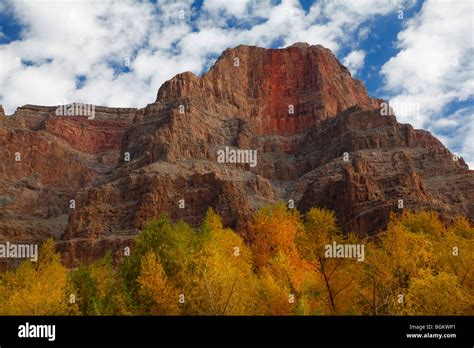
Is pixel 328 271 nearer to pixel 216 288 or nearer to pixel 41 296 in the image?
pixel 216 288

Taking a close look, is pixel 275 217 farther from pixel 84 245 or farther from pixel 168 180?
pixel 168 180

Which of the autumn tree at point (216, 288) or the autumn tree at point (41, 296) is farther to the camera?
the autumn tree at point (41, 296)

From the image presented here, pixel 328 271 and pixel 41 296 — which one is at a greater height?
pixel 328 271

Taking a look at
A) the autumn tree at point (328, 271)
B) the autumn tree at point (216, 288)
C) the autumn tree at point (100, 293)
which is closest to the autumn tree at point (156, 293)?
the autumn tree at point (216, 288)

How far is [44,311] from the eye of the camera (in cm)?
3800

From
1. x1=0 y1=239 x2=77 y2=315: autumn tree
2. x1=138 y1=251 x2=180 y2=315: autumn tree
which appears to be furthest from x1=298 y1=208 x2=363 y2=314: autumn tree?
x1=0 y1=239 x2=77 y2=315: autumn tree

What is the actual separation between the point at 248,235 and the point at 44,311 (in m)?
93.5

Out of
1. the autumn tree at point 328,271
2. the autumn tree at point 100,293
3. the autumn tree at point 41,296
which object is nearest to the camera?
the autumn tree at point 41,296

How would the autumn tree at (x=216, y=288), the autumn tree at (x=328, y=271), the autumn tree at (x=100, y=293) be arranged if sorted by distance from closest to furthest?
the autumn tree at (x=216, y=288), the autumn tree at (x=328, y=271), the autumn tree at (x=100, y=293)

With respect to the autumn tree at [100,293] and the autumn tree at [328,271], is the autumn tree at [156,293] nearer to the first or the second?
the autumn tree at [100,293]

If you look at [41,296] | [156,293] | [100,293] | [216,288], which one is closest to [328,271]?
[216,288]

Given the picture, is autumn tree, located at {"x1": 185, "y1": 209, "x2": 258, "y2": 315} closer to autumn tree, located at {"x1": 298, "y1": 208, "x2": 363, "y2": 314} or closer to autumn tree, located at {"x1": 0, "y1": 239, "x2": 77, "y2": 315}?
autumn tree, located at {"x1": 298, "y1": 208, "x2": 363, "y2": 314}

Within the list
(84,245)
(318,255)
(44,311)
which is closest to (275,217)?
(318,255)

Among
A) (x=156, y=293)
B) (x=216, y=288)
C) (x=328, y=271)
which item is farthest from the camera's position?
(x=328, y=271)
